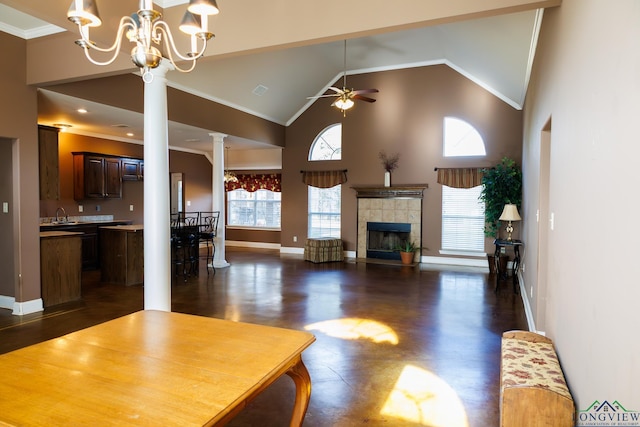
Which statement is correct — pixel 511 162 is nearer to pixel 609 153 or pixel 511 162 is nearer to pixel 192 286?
pixel 192 286

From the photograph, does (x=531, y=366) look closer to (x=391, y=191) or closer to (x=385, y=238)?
(x=391, y=191)

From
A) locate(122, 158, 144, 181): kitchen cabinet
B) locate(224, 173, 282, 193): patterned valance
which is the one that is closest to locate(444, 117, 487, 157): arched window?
locate(224, 173, 282, 193): patterned valance

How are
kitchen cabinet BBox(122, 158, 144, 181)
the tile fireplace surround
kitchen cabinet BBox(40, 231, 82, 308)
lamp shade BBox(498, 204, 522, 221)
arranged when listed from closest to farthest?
kitchen cabinet BBox(40, 231, 82, 308), lamp shade BBox(498, 204, 522, 221), kitchen cabinet BBox(122, 158, 144, 181), the tile fireplace surround

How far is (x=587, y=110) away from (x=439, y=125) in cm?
709

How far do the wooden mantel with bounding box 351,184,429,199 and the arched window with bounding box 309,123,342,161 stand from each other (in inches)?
40.5

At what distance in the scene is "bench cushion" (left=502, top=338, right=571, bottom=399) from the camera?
78.7 inches

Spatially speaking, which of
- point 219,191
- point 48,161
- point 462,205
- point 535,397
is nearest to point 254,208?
point 219,191

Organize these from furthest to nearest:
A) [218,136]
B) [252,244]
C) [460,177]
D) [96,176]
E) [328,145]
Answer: [252,244] < [328,145] < [460,177] < [96,176] < [218,136]

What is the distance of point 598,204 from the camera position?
161 centimetres

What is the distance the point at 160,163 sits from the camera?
159 inches

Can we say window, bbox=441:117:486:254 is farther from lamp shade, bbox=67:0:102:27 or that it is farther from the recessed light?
lamp shade, bbox=67:0:102:27

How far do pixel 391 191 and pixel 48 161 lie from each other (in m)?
6.42

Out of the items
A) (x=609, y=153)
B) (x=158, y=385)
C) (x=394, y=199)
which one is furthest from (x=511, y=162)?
(x=158, y=385)

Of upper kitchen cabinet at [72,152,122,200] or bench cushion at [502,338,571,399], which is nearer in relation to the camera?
bench cushion at [502,338,571,399]
